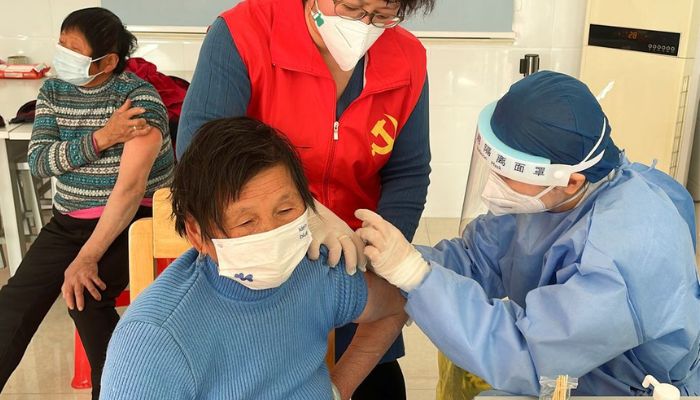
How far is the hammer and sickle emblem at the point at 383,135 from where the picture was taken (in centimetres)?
153

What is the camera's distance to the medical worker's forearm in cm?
145

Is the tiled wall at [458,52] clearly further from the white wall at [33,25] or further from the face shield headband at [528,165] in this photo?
the face shield headband at [528,165]

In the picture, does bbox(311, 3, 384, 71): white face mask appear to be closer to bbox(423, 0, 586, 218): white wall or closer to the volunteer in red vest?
the volunteer in red vest

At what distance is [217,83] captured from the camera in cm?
140

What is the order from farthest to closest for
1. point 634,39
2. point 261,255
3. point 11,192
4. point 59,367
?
point 634,39
point 11,192
point 59,367
point 261,255

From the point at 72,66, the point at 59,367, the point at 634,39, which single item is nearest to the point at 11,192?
the point at 59,367

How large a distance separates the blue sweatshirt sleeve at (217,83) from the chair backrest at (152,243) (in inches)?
4.6

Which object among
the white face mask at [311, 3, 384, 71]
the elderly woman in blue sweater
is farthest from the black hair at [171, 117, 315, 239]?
the white face mask at [311, 3, 384, 71]

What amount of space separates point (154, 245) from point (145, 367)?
1.38ft

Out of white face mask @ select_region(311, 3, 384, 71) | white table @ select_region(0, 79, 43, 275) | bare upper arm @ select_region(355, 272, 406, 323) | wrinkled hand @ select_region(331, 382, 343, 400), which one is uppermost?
white face mask @ select_region(311, 3, 384, 71)

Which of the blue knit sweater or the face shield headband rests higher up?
the face shield headband

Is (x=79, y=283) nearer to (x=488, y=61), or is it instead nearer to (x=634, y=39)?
(x=488, y=61)

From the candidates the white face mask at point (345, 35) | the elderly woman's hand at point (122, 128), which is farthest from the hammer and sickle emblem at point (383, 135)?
the elderly woman's hand at point (122, 128)

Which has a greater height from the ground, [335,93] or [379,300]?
[335,93]
